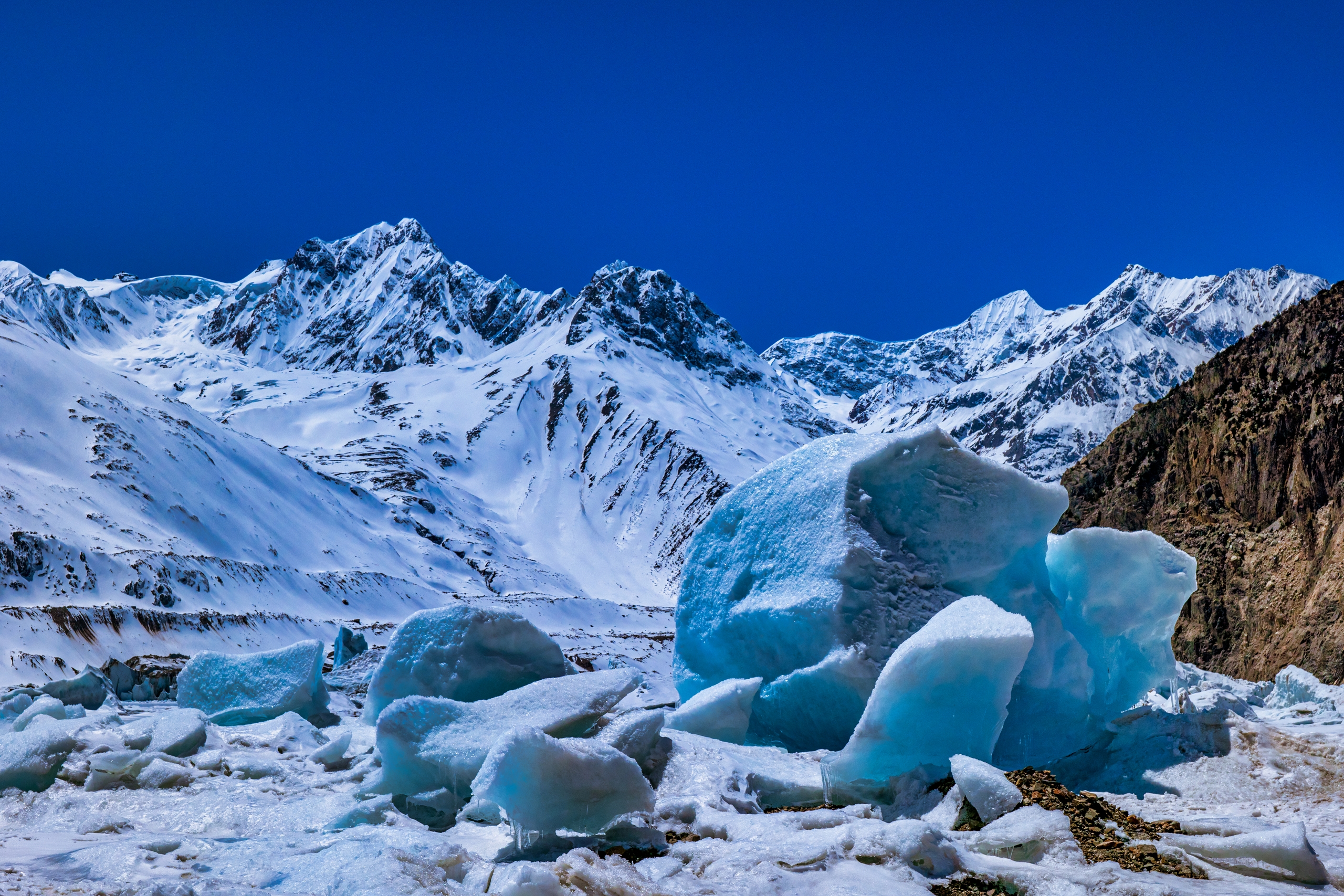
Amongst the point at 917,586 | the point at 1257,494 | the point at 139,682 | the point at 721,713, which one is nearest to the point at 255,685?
the point at 139,682

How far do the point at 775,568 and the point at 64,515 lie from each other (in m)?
44.2

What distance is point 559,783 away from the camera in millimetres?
7082

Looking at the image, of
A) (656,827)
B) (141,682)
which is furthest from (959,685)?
(141,682)

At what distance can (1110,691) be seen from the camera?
1197cm

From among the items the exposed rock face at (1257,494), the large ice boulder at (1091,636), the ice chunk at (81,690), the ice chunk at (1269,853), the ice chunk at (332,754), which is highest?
the exposed rock face at (1257,494)

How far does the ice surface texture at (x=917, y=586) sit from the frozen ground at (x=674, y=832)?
0.94m

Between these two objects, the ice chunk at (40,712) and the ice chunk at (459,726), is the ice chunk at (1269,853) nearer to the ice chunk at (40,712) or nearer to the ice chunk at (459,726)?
the ice chunk at (459,726)

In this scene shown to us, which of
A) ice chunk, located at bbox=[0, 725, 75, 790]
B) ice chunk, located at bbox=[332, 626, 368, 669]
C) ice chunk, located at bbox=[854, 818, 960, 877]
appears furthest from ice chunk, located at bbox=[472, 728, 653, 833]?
ice chunk, located at bbox=[332, 626, 368, 669]

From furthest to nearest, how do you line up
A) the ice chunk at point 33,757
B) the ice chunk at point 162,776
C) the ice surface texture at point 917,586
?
the ice surface texture at point 917,586 < the ice chunk at point 162,776 < the ice chunk at point 33,757

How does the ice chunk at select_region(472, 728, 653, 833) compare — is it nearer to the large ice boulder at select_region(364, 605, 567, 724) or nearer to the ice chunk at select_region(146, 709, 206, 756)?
the large ice boulder at select_region(364, 605, 567, 724)

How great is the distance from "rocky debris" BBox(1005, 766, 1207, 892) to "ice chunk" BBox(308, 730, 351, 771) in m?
6.76

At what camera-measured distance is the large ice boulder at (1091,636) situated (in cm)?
1091

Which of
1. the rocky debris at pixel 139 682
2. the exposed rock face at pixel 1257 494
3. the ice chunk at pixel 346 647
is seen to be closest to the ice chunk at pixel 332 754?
the rocky debris at pixel 139 682

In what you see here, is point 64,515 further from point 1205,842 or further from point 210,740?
point 1205,842
